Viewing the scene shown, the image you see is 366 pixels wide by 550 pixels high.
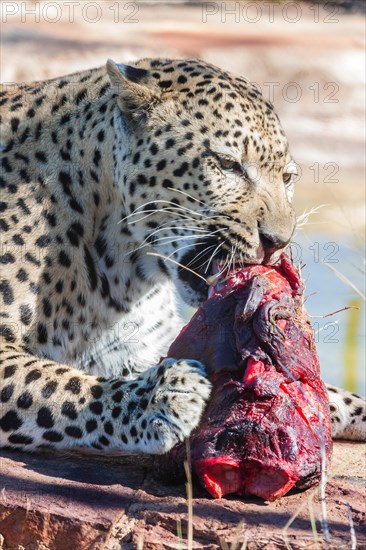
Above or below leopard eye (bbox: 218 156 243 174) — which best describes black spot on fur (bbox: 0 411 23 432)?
below

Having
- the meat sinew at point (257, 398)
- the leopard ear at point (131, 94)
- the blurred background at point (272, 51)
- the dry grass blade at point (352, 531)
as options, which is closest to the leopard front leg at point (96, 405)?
the meat sinew at point (257, 398)

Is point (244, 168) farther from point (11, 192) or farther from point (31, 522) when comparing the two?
point (31, 522)

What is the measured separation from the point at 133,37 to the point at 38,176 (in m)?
12.8

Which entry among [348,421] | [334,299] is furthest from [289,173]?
[334,299]

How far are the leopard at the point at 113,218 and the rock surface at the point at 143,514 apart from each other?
17.5 inches

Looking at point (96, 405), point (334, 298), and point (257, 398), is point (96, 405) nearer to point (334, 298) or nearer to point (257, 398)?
point (257, 398)

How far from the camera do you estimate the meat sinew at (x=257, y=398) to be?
18.1 ft

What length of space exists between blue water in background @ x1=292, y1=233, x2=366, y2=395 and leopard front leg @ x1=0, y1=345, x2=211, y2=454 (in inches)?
119

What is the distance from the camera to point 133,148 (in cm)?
699

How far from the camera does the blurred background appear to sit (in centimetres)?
1577

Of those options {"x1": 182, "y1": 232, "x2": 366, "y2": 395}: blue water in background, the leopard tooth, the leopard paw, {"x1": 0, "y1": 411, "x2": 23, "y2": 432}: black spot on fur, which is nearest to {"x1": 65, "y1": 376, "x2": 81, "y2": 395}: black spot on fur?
{"x1": 0, "y1": 411, "x2": 23, "y2": 432}: black spot on fur

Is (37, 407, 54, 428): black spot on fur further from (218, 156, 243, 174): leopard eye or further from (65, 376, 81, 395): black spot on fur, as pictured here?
(218, 156, 243, 174): leopard eye

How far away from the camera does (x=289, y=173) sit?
23.2 ft

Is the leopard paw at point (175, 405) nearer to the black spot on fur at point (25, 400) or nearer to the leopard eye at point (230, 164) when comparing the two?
the black spot on fur at point (25, 400)
